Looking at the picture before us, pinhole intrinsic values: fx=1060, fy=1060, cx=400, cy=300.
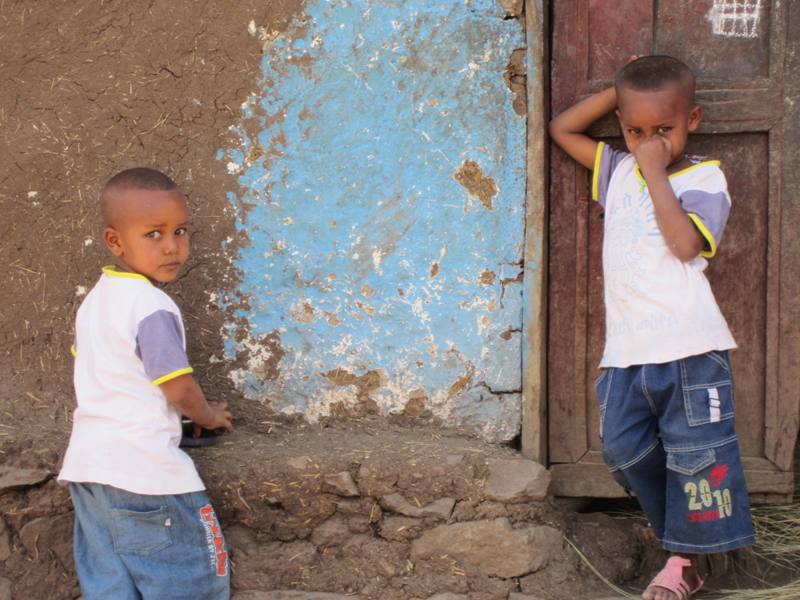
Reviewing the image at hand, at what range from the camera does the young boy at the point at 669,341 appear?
3.10 meters

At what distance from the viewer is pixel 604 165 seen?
3352 mm

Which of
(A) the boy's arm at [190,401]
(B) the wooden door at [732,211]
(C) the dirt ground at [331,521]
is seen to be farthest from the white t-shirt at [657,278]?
(A) the boy's arm at [190,401]

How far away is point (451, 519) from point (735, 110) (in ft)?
5.17

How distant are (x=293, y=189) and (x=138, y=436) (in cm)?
102

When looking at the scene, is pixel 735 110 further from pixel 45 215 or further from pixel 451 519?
pixel 45 215

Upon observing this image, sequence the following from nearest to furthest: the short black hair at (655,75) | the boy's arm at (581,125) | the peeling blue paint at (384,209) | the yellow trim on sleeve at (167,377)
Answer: the yellow trim on sleeve at (167,377), the short black hair at (655,75), the boy's arm at (581,125), the peeling blue paint at (384,209)

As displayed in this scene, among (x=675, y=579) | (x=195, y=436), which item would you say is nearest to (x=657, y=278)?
(x=675, y=579)

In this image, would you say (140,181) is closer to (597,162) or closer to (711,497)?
(597,162)

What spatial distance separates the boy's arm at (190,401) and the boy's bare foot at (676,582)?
4.54ft

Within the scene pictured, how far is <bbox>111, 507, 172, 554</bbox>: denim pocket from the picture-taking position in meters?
2.94

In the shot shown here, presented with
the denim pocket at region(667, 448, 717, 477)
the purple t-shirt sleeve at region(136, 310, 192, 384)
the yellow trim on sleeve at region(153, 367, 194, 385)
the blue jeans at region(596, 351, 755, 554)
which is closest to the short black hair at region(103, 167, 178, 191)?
the purple t-shirt sleeve at region(136, 310, 192, 384)

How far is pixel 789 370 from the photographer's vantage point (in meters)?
3.46

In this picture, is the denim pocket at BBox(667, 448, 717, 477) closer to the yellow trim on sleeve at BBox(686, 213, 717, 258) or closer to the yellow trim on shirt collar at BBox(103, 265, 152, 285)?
the yellow trim on sleeve at BBox(686, 213, 717, 258)

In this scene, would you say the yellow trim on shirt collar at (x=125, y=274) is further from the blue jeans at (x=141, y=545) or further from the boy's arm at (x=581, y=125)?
the boy's arm at (x=581, y=125)
